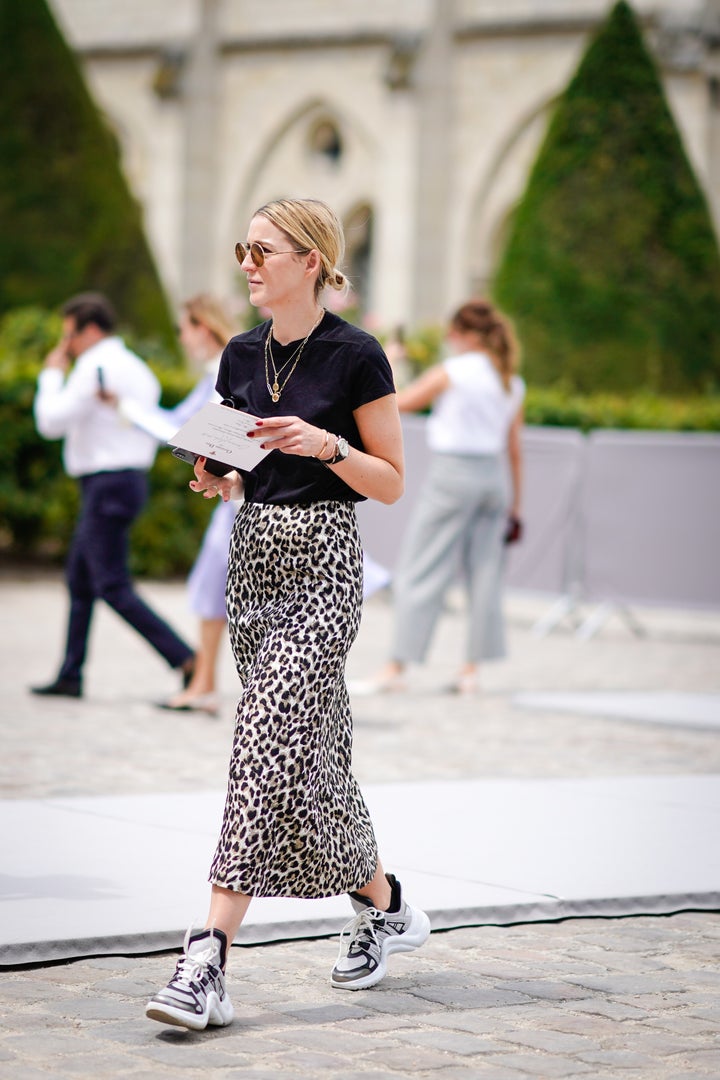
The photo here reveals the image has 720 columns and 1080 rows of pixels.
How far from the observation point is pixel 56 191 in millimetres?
17344

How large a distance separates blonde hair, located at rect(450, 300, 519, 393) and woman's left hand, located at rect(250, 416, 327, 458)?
5.58 m

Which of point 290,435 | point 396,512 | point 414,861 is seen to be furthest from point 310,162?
point 290,435

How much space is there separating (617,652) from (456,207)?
19417 millimetres

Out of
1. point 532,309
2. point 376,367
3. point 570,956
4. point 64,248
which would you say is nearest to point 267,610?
point 376,367

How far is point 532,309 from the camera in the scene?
62.6ft

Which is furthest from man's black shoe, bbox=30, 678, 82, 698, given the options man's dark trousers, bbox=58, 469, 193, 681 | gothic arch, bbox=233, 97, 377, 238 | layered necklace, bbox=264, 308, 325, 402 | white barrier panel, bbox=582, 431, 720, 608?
gothic arch, bbox=233, 97, 377, 238

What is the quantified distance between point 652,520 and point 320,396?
914 centimetres

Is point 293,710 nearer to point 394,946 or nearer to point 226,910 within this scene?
point 226,910

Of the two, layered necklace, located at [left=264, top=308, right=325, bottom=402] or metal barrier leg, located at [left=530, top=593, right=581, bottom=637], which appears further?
metal barrier leg, located at [left=530, top=593, right=581, bottom=637]

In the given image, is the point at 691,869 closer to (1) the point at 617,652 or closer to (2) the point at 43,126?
(1) the point at 617,652

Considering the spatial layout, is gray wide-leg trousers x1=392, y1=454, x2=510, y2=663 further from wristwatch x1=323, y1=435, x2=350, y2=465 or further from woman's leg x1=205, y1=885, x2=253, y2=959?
woman's leg x1=205, y1=885, x2=253, y2=959

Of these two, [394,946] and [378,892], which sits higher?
[378,892]

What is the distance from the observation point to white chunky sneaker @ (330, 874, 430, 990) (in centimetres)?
434

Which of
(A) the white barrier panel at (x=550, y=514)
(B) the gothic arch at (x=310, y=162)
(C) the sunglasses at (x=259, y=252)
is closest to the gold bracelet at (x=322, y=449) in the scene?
(C) the sunglasses at (x=259, y=252)
